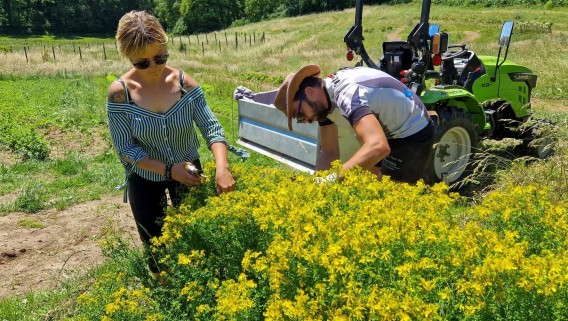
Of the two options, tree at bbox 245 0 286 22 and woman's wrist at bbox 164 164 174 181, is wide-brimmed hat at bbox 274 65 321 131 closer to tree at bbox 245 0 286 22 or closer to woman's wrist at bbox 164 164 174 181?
woman's wrist at bbox 164 164 174 181

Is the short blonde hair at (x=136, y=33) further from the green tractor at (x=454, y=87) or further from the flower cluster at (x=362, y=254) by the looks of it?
the green tractor at (x=454, y=87)

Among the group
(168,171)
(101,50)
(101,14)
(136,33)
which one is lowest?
(101,50)

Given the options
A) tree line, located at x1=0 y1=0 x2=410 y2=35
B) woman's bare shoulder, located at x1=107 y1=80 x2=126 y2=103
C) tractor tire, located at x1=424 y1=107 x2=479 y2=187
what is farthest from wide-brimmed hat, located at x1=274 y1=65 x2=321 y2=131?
tree line, located at x1=0 y1=0 x2=410 y2=35

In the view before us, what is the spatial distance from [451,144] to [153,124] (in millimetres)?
3527

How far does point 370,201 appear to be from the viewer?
8.10 ft

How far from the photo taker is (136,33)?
8.64 ft

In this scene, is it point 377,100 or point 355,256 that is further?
point 377,100

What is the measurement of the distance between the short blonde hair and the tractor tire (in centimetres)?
326

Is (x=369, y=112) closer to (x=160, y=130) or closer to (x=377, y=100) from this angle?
(x=377, y=100)

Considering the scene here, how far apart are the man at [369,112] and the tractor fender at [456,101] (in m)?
1.88

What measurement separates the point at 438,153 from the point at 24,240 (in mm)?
4393

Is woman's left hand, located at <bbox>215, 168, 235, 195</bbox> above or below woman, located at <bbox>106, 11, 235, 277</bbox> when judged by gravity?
below

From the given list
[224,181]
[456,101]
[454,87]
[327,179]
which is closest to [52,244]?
[224,181]

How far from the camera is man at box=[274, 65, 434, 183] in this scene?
281cm
